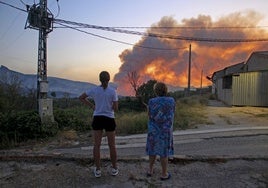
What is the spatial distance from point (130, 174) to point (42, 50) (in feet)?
35.8

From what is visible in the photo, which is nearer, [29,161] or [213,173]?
[213,173]

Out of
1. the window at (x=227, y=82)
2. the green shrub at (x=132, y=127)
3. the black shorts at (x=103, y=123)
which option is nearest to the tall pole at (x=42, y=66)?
the green shrub at (x=132, y=127)

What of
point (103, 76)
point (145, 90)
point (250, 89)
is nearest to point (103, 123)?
point (103, 76)

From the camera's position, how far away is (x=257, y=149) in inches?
359

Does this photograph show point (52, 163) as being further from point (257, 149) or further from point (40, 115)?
point (40, 115)

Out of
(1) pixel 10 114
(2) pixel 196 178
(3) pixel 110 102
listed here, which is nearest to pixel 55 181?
(3) pixel 110 102

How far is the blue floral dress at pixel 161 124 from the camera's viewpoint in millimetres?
4875

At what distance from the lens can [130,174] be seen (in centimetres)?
510

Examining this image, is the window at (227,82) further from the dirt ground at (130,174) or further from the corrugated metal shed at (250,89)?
the dirt ground at (130,174)

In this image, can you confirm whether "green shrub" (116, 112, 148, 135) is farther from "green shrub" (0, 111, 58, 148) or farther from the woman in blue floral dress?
the woman in blue floral dress

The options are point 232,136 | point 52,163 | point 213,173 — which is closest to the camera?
point 213,173

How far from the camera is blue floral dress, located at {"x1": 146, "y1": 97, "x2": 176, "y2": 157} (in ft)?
16.0

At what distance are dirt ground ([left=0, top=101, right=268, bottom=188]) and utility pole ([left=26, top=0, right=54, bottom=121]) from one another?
29.0 ft

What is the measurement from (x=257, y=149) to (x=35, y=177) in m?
6.64
